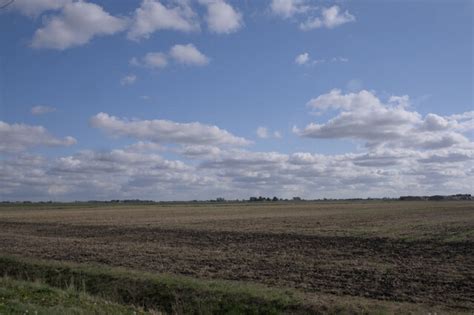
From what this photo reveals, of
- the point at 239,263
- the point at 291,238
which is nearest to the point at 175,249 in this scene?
the point at 239,263

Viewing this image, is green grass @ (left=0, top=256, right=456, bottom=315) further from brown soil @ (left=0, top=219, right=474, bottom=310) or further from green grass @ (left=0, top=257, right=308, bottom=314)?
brown soil @ (left=0, top=219, right=474, bottom=310)

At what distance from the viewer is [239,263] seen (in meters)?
23.1

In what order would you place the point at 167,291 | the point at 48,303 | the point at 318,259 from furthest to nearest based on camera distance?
the point at 318,259, the point at 167,291, the point at 48,303

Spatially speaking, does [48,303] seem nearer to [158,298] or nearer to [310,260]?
[158,298]

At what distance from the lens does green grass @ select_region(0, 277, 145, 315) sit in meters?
12.9

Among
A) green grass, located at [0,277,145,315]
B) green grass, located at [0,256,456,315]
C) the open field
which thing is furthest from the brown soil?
green grass, located at [0,277,145,315]

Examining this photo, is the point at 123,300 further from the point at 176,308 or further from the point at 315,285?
the point at 315,285

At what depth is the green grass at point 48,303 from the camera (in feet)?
42.2

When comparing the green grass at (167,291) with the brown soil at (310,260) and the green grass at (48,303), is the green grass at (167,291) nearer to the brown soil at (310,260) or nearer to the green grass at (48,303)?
the brown soil at (310,260)

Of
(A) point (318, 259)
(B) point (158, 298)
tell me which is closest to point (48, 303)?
(B) point (158, 298)

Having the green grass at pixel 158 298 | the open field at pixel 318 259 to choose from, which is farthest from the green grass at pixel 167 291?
the open field at pixel 318 259

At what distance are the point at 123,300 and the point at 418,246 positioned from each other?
1723 cm

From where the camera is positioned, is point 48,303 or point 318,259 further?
point 318,259

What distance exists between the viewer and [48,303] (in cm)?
1431
